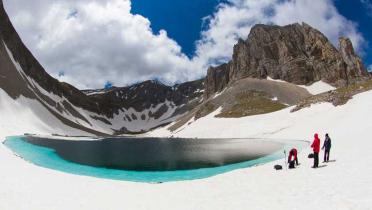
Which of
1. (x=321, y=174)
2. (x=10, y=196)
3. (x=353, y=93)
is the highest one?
(x=353, y=93)

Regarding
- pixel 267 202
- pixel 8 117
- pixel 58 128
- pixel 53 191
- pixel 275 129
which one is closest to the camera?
pixel 267 202

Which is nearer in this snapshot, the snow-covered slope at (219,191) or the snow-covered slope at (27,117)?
the snow-covered slope at (219,191)

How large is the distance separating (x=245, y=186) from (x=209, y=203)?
557cm

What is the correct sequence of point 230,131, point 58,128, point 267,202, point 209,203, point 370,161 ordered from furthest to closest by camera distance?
point 58,128 < point 230,131 < point 370,161 < point 209,203 < point 267,202

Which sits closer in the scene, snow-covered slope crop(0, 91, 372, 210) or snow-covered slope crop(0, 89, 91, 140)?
snow-covered slope crop(0, 91, 372, 210)

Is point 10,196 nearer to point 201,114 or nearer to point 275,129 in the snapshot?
point 275,129

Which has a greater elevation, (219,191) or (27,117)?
(27,117)

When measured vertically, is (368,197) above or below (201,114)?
below

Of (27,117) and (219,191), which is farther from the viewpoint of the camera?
(27,117)

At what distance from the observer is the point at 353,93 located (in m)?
92.1

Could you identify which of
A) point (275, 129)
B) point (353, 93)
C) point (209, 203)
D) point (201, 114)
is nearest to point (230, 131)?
point (275, 129)

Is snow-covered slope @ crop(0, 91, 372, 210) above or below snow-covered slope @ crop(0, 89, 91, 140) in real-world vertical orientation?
below

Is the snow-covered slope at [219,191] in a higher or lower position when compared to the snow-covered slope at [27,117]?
lower

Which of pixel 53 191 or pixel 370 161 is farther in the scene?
pixel 370 161
